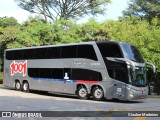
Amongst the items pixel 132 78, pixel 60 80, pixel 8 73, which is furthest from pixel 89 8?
pixel 132 78

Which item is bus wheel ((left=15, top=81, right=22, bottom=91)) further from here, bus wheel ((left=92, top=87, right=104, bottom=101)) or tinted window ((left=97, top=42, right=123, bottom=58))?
tinted window ((left=97, top=42, right=123, bottom=58))

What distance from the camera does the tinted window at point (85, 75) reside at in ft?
81.4

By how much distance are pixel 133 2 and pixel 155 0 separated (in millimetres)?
4171

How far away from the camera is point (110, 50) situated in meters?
24.1

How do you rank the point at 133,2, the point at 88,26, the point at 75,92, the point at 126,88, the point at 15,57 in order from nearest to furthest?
1. the point at 126,88
2. the point at 75,92
3. the point at 15,57
4. the point at 88,26
5. the point at 133,2

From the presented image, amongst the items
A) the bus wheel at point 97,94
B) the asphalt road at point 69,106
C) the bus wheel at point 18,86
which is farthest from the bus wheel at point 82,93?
the bus wheel at point 18,86

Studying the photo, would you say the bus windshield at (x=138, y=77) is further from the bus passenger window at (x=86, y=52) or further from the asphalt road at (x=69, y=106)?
the bus passenger window at (x=86, y=52)

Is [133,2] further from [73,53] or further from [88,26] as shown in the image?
[73,53]

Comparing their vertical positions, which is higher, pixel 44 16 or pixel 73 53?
pixel 44 16

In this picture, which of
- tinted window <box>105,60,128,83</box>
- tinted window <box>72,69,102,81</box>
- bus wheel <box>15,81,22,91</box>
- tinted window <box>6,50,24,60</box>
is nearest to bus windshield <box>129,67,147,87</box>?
tinted window <box>105,60,128,83</box>

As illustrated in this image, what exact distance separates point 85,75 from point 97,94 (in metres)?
1.59

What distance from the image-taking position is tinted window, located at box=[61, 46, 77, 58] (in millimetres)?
26281

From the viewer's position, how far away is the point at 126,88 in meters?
23.3

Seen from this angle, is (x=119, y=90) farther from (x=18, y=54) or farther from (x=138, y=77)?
(x=18, y=54)
